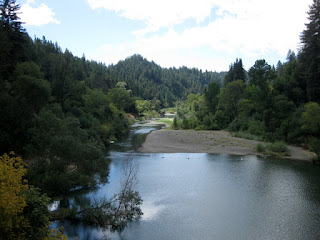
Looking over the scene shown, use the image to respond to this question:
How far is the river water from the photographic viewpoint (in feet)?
65.1

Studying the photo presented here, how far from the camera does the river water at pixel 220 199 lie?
1984 cm

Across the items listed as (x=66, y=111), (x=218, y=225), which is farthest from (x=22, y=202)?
(x=66, y=111)

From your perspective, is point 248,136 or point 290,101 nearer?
point 290,101

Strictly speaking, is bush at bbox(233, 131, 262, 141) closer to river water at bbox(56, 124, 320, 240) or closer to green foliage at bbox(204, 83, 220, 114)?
river water at bbox(56, 124, 320, 240)

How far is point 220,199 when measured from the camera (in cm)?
2605

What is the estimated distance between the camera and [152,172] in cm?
3478

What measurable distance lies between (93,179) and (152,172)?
9050mm

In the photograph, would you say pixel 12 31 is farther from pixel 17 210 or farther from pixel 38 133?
pixel 17 210

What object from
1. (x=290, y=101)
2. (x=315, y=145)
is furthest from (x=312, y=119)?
(x=290, y=101)

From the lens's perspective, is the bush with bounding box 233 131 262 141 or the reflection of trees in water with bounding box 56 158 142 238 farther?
Answer: the bush with bounding box 233 131 262 141

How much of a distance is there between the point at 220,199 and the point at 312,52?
136 feet

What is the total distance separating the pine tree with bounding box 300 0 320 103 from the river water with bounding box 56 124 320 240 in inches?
743

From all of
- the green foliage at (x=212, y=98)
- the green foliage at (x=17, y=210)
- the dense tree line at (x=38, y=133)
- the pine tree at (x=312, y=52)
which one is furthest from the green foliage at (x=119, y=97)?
the green foliage at (x=17, y=210)

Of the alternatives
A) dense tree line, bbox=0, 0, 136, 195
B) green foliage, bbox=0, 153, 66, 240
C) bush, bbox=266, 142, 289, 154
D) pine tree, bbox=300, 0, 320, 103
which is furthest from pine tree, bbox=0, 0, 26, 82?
pine tree, bbox=300, 0, 320, 103
